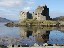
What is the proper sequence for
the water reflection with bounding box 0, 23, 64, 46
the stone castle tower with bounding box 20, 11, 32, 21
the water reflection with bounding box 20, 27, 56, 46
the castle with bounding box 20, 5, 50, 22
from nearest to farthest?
the water reflection with bounding box 0, 23, 64, 46
the water reflection with bounding box 20, 27, 56, 46
the castle with bounding box 20, 5, 50, 22
the stone castle tower with bounding box 20, 11, 32, 21

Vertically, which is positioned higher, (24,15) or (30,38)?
(24,15)

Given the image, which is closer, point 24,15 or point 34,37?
point 34,37

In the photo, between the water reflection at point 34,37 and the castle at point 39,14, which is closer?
the water reflection at point 34,37

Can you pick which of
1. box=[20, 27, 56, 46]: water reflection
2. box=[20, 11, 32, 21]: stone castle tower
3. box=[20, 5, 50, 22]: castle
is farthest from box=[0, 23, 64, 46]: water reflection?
box=[20, 11, 32, 21]: stone castle tower

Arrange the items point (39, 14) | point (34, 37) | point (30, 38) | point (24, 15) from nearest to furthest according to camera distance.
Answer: point (30, 38)
point (34, 37)
point (39, 14)
point (24, 15)

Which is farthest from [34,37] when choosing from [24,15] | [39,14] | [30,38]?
[24,15]

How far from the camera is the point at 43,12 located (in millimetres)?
141125

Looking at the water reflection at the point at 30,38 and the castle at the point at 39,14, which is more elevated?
the castle at the point at 39,14

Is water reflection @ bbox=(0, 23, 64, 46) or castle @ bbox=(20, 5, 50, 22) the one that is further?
castle @ bbox=(20, 5, 50, 22)

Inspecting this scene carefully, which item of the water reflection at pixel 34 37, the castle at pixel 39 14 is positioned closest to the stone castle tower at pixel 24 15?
the castle at pixel 39 14

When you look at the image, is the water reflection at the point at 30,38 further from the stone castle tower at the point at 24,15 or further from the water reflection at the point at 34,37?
the stone castle tower at the point at 24,15

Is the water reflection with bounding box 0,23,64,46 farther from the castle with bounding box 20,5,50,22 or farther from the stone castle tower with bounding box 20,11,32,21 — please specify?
the stone castle tower with bounding box 20,11,32,21

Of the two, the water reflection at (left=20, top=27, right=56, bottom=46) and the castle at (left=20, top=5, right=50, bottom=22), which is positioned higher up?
the castle at (left=20, top=5, right=50, bottom=22)

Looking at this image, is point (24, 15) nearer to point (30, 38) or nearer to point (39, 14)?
point (39, 14)
